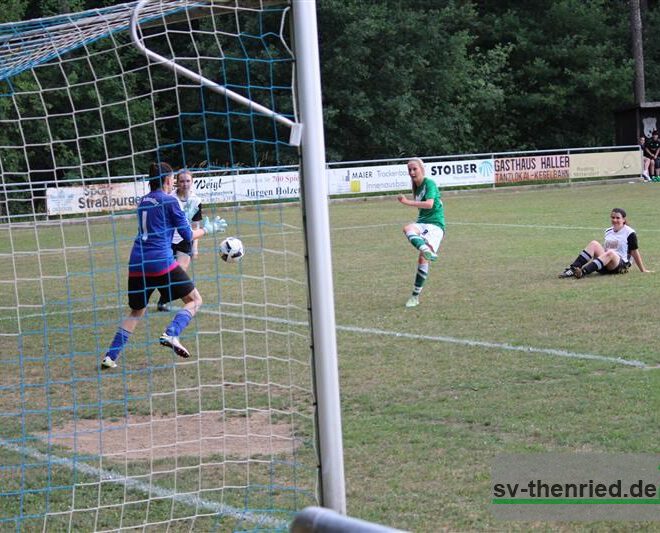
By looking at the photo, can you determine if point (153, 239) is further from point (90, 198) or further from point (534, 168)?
point (534, 168)

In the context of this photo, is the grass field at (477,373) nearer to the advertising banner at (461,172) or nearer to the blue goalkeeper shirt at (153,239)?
the blue goalkeeper shirt at (153,239)

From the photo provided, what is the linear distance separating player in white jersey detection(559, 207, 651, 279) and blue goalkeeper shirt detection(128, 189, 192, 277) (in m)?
5.98

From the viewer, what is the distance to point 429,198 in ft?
39.4

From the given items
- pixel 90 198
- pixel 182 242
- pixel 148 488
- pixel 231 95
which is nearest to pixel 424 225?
pixel 182 242

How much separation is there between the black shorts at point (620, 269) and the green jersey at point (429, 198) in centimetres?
251

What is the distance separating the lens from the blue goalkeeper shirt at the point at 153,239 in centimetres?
902

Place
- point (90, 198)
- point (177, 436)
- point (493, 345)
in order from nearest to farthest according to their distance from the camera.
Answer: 1. point (177, 436)
2. point (493, 345)
3. point (90, 198)

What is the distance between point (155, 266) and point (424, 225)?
4.07 meters

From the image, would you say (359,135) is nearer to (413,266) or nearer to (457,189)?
(457,189)

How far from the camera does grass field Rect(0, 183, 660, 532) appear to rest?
17.9 ft

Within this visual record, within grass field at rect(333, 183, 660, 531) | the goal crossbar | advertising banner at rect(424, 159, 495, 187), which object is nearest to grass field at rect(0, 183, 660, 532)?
grass field at rect(333, 183, 660, 531)

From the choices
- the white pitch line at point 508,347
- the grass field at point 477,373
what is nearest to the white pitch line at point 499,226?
the grass field at point 477,373

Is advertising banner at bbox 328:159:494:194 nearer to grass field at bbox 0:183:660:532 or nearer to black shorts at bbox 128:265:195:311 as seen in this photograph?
grass field at bbox 0:183:660:532

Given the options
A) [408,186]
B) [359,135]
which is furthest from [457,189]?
[359,135]
